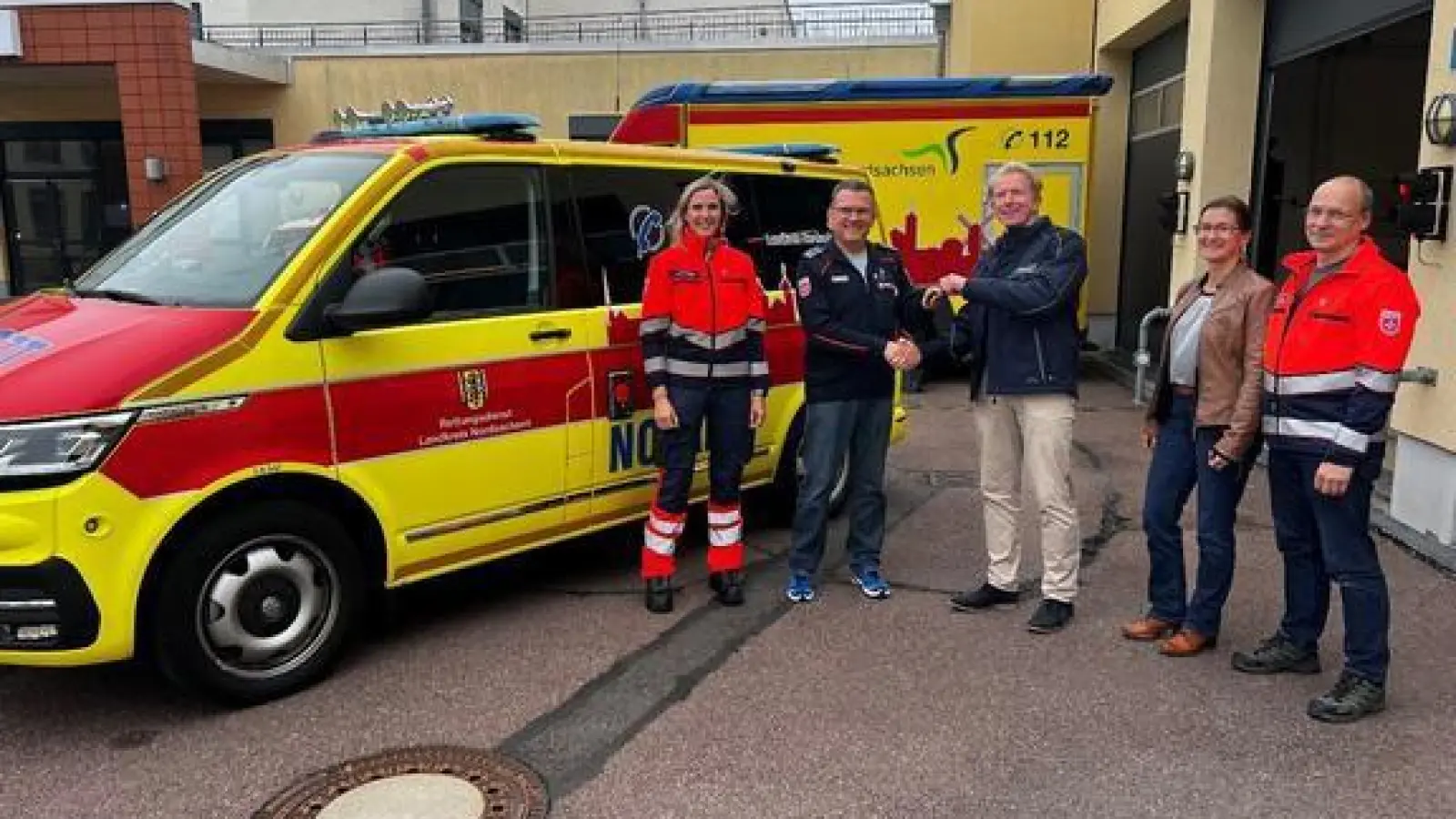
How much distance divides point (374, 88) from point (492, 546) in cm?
1553

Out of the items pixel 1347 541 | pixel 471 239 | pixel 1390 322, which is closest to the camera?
pixel 1390 322

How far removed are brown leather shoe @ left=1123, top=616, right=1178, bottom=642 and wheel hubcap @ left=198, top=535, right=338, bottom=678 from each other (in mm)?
3129

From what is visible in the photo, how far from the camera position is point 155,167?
54.4 feet

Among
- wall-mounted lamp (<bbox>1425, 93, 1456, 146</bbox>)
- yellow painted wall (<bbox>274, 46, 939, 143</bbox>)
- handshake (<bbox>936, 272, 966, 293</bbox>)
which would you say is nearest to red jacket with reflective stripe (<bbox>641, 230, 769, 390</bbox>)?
handshake (<bbox>936, 272, 966, 293</bbox>)

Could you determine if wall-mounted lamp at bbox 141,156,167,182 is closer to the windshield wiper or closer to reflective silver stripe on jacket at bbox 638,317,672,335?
the windshield wiper

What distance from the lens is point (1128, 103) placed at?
14.1 meters

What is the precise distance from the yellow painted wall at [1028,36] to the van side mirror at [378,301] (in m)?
12.1

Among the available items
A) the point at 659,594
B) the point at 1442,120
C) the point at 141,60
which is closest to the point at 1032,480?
the point at 659,594

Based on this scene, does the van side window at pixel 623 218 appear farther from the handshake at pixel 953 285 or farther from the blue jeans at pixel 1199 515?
the blue jeans at pixel 1199 515

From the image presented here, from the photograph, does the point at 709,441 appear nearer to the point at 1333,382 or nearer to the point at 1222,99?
the point at 1333,382

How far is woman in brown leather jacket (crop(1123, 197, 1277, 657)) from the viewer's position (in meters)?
4.19

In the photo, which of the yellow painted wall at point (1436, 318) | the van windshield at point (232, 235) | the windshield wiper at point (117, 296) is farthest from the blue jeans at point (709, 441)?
the yellow painted wall at point (1436, 318)

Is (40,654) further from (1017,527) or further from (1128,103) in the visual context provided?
(1128,103)

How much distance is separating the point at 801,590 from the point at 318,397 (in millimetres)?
2283
